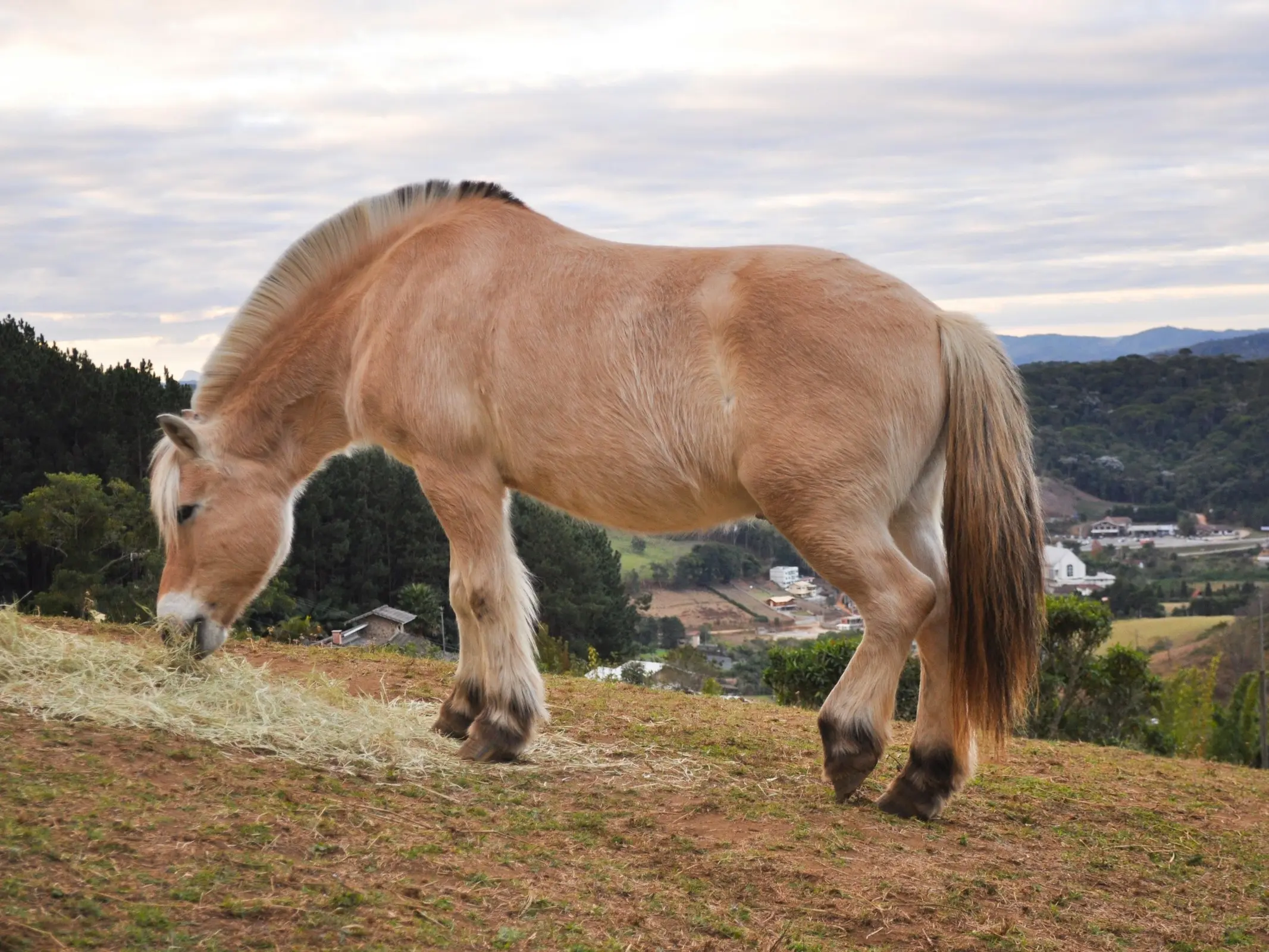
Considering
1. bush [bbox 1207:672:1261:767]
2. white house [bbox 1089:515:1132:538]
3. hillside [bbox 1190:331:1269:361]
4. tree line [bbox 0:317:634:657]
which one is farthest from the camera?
hillside [bbox 1190:331:1269:361]

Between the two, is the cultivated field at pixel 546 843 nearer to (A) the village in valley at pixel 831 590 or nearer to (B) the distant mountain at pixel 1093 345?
(A) the village in valley at pixel 831 590

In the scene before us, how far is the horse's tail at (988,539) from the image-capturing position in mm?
A: 4828

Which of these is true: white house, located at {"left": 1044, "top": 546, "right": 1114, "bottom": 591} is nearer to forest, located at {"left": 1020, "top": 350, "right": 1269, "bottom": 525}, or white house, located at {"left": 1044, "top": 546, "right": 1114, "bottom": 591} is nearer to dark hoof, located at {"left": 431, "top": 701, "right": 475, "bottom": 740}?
forest, located at {"left": 1020, "top": 350, "right": 1269, "bottom": 525}

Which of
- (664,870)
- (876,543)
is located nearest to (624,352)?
(876,543)

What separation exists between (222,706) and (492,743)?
1.32 m

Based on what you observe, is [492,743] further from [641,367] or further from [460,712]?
[641,367]

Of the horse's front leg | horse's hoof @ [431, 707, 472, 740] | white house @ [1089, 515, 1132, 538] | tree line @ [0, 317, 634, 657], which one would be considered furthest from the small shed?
white house @ [1089, 515, 1132, 538]

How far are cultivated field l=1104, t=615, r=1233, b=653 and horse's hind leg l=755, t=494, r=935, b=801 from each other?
40629 mm

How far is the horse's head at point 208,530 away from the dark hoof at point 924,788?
3444 millimetres

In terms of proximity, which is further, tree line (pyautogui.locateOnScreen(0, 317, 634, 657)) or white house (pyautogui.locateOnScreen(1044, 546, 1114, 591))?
white house (pyautogui.locateOnScreen(1044, 546, 1114, 591))

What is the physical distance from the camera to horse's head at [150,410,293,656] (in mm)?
5945

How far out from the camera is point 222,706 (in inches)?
216

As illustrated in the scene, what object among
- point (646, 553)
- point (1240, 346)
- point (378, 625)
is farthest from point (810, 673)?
point (1240, 346)

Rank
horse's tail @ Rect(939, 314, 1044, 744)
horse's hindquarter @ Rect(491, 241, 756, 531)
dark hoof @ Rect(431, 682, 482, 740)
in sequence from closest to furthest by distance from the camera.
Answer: horse's tail @ Rect(939, 314, 1044, 744), horse's hindquarter @ Rect(491, 241, 756, 531), dark hoof @ Rect(431, 682, 482, 740)
